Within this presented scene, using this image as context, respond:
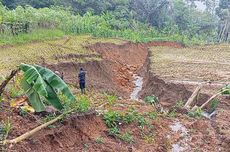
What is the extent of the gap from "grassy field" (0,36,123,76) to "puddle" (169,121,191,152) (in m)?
8.06

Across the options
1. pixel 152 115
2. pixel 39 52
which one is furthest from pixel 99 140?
pixel 39 52

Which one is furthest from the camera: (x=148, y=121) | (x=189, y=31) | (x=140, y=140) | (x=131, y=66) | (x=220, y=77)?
(x=189, y=31)

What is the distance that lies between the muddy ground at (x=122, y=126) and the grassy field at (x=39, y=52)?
3.15 feet

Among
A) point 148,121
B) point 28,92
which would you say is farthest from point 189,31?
point 28,92

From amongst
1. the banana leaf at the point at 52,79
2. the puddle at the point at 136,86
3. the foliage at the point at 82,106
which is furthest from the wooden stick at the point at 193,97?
the banana leaf at the point at 52,79

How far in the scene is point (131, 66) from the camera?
31641mm

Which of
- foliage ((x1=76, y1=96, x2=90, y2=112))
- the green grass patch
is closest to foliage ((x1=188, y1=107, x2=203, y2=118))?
foliage ((x1=76, y1=96, x2=90, y2=112))

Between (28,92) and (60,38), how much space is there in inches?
813

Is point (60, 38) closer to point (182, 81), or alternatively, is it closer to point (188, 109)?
point (182, 81)

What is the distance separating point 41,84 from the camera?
322 inches

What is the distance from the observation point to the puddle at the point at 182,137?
41.9ft

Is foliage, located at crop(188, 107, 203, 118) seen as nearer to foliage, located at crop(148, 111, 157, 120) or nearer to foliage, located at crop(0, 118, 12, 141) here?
foliage, located at crop(148, 111, 157, 120)

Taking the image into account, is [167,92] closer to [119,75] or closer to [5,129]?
[119,75]

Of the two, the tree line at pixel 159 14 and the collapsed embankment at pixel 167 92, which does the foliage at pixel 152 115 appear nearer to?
the collapsed embankment at pixel 167 92
